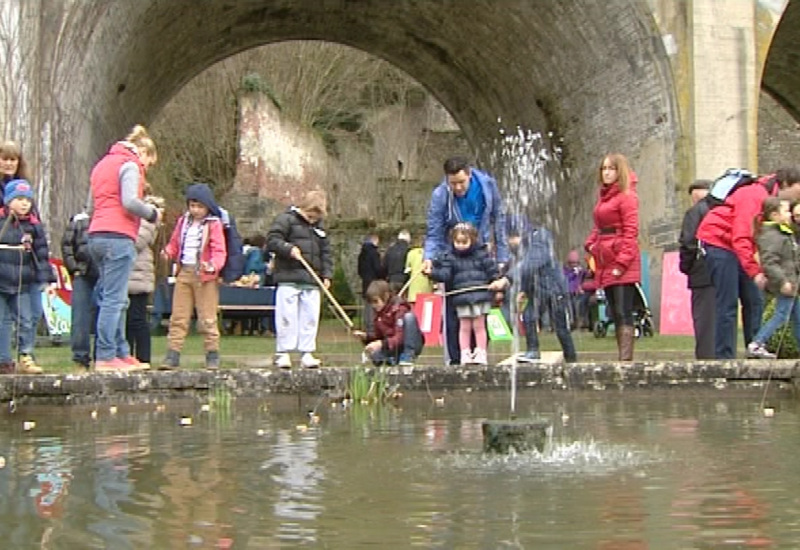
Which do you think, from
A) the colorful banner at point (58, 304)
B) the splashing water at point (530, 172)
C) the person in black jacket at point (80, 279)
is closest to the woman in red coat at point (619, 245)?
the person in black jacket at point (80, 279)

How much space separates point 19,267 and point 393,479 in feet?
15.4

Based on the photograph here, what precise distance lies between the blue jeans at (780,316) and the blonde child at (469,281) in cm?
179

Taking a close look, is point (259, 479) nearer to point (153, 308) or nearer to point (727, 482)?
point (727, 482)

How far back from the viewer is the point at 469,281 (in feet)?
28.4

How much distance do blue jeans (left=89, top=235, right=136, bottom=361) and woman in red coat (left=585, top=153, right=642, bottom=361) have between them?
3.26 m

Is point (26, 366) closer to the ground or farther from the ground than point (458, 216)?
closer to the ground

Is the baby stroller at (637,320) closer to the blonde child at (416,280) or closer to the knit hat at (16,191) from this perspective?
the blonde child at (416,280)

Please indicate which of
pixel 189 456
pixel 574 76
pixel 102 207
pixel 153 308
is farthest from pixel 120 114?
pixel 189 456

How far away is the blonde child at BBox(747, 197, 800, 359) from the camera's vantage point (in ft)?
28.5

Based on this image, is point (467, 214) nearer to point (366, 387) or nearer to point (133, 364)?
point (366, 387)

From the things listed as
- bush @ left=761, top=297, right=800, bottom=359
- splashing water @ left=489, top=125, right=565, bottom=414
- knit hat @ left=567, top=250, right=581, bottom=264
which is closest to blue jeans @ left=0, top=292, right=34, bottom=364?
bush @ left=761, top=297, right=800, bottom=359

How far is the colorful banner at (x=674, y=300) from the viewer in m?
15.5

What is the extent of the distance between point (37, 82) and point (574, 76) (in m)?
7.10

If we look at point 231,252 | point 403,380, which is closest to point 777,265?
point 403,380
